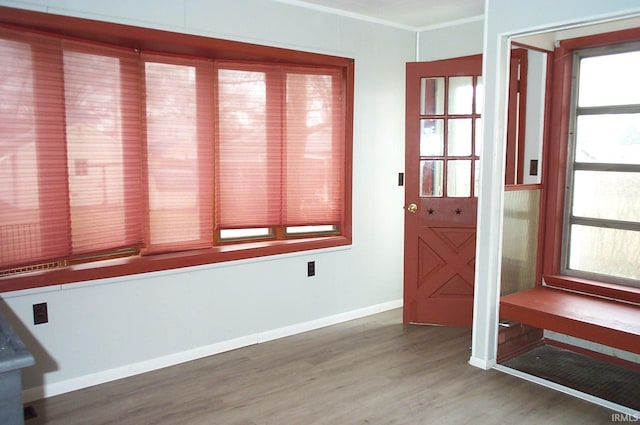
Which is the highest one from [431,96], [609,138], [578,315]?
[431,96]

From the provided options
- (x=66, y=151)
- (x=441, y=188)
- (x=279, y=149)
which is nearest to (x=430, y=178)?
(x=441, y=188)

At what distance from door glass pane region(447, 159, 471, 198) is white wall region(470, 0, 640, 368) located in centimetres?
85

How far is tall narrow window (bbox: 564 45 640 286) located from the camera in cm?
359

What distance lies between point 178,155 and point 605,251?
298 centimetres

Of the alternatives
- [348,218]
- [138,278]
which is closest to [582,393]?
[348,218]

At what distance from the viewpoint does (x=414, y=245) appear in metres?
4.38

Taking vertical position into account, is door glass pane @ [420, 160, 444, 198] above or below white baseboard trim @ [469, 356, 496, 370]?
above

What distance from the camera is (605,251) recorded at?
3.77m

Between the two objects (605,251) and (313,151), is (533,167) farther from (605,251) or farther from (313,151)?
(313,151)

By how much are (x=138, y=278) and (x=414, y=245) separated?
2.13m

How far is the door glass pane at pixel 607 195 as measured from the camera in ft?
11.9

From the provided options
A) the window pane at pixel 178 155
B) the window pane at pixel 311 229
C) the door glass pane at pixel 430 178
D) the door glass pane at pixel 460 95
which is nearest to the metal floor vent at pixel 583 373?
the door glass pane at pixel 430 178

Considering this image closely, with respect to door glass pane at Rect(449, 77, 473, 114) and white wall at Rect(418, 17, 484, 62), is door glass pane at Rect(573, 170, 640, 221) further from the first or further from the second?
white wall at Rect(418, 17, 484, 62)

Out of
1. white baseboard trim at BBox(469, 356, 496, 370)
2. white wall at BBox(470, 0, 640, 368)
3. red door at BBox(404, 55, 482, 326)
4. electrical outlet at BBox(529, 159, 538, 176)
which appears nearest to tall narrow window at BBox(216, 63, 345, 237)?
red door at BBox(404, 55, 482, 326)
